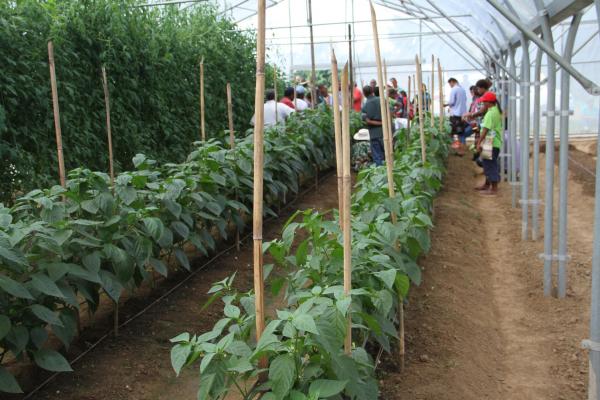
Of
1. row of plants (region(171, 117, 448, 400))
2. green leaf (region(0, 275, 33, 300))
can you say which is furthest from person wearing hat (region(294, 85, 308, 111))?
green leaf (region(0, 275, 33, 300))

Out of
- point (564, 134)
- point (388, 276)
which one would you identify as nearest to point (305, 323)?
point (388, 276)

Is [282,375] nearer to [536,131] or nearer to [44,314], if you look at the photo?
[44,314]

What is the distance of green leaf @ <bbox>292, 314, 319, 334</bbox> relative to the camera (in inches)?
84.0

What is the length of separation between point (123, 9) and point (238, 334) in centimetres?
552

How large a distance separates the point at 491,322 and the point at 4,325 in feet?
10.5

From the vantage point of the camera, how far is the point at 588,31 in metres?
14.2

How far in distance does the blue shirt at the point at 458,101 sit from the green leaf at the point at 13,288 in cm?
1161

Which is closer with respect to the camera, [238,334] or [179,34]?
[238,334]

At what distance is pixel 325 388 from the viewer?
2.16 meters

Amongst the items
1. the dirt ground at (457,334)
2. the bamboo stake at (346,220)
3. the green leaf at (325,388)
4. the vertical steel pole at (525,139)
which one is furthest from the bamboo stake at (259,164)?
the vertical steel pole at (525,139)

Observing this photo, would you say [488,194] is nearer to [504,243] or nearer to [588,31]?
[504,243]

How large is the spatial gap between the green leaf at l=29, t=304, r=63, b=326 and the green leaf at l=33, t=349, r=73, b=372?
228 millimetres

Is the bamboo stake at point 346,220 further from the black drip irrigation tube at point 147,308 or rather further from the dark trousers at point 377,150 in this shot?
the dark trousers at point 377,150

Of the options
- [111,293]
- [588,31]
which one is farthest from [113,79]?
[588,31]
